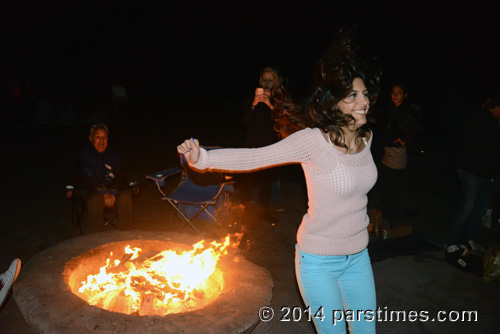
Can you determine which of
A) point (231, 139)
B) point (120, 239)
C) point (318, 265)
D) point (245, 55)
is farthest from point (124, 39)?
point (318, 265)

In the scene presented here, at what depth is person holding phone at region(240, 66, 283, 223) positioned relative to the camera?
5.75m

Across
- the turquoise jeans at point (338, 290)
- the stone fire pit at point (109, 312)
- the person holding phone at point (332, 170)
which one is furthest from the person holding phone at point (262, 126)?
the turquoise jeans at point (338, 290)

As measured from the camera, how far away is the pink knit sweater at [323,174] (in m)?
2.29

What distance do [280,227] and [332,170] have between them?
3982mm

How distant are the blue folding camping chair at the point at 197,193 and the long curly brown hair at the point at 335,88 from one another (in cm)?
319

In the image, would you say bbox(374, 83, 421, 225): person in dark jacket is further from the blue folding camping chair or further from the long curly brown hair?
the long curly brown hair

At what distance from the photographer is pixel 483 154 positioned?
4805 mm

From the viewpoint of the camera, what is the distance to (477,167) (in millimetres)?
4887

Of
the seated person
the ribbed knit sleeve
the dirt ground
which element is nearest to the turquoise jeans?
the ribbed knit sleeve

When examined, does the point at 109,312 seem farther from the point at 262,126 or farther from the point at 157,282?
the point at 262,126

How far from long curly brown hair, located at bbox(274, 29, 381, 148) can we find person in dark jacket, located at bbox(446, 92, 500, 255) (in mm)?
2964

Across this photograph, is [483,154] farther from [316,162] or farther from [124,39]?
[124,39]

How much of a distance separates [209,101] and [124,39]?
936 centimetres

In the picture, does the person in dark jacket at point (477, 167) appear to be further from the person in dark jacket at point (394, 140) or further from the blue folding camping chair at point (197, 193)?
the blue folding camping chair at point (197, 193)
